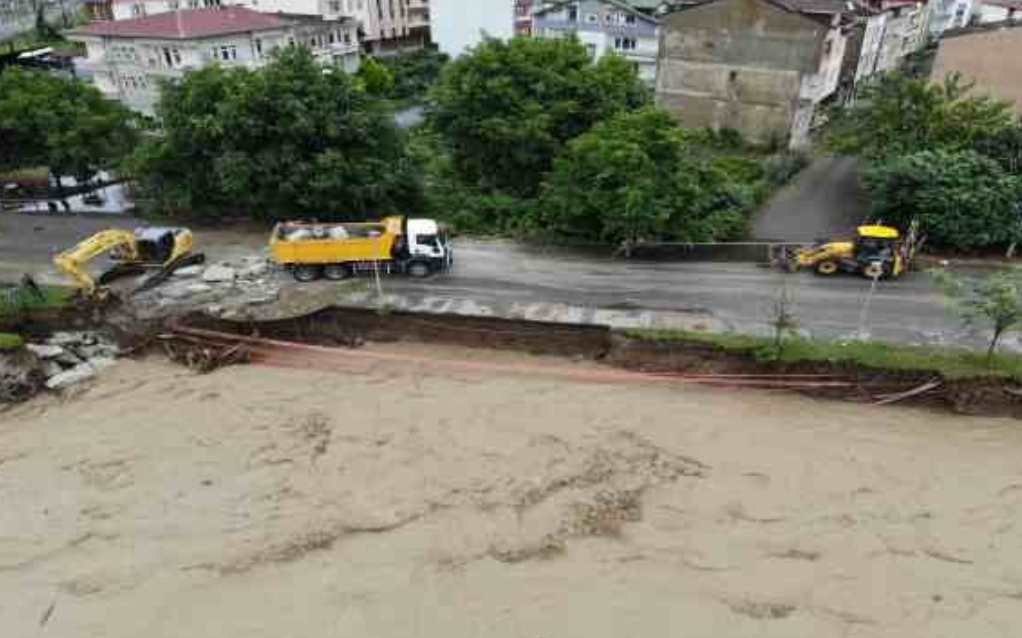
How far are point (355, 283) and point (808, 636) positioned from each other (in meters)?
18.3

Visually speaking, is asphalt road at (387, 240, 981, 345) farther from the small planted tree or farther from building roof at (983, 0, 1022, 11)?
building roof at (983, 0, 1022, 11)

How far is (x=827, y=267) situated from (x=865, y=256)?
1.28 m

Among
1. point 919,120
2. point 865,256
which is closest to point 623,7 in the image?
point 919,120

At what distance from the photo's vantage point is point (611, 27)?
148ft

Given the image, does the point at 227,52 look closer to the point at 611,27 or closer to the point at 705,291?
the point at 611,27

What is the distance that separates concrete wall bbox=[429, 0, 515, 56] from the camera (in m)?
55.1

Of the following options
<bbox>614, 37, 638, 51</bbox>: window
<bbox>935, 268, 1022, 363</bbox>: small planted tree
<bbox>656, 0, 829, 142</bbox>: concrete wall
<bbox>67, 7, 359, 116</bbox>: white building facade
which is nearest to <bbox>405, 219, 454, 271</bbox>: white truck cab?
<bbox>935, 268, 1022, 363</bbox>: small planted tree

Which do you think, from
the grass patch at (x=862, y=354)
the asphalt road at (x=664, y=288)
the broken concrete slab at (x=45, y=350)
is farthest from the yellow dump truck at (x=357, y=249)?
the grass patch at (x=862, y=354)

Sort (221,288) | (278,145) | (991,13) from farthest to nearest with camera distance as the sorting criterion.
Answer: (991,13)
(278,145)
(221,288)

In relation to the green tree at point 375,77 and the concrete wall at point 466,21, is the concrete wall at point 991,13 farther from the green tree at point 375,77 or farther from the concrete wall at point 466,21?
the green tree at point 375,77

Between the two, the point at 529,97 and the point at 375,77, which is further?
the point at 375,77

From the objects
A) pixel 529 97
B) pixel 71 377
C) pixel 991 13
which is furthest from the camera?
pixel 991 13

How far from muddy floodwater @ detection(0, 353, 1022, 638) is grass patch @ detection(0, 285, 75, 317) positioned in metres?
4.17

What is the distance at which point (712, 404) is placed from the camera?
18.8 m
